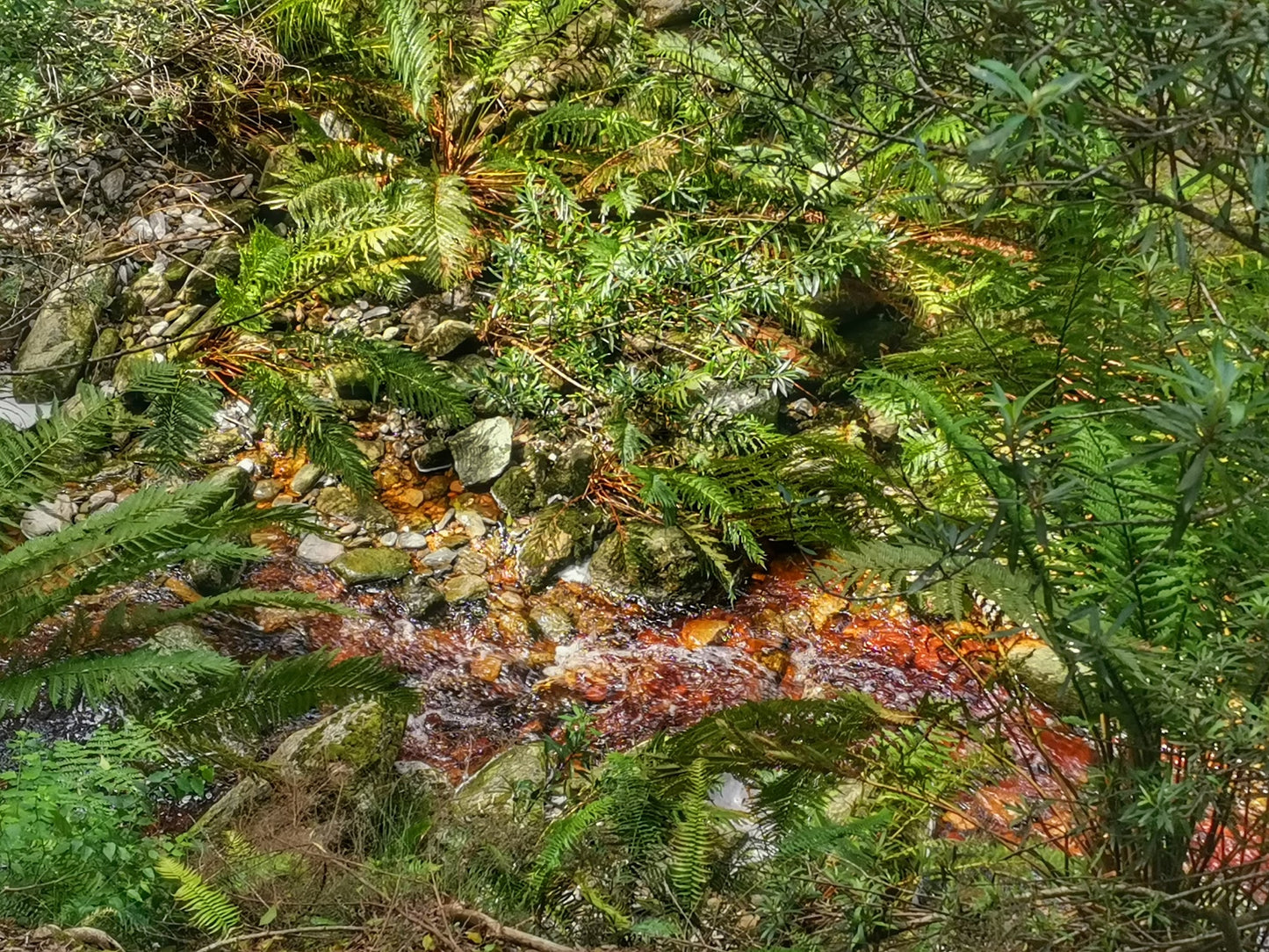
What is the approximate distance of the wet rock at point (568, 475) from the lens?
3814 millimetres

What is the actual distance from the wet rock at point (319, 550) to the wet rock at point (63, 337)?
1.39 m

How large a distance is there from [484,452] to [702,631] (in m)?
1.16

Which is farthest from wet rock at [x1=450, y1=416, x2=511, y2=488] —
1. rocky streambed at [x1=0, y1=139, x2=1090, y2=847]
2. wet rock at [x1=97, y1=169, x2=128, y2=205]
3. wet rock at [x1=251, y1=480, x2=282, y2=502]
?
wet rock at [x1=97, y1=169, x2=128, y2=205]

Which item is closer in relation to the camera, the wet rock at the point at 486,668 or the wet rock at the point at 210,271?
the wet rock at the point at 486,668

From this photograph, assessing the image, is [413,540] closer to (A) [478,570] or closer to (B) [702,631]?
(A) [478,570]

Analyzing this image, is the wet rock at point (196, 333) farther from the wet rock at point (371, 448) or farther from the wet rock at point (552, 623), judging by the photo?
the wet rock at point (552, 623)

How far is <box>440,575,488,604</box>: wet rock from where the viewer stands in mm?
3561

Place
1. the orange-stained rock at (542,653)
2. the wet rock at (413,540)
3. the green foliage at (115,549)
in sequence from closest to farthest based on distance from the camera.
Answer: the green foliage at (115,549) < the orange-stained rock at (542,653) < the wet rock at (413,540)

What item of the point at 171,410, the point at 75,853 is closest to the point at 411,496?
the point at 171,410

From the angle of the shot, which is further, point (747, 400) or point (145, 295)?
point (145, 295)

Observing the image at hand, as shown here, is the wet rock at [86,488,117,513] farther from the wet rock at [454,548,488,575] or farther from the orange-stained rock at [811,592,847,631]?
the orange-stained rock at [811,592,847,631]

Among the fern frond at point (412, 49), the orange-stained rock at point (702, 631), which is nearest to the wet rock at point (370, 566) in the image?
the orange-stained rock at point (702, 631)

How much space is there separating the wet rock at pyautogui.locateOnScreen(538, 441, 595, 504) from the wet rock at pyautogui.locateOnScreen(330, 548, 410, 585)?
61 centimetres

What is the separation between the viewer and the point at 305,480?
3.90 metres
